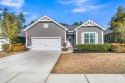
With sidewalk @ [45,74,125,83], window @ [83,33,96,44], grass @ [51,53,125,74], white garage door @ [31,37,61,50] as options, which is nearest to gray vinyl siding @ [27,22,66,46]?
white garage door @ [31,37,61,50]

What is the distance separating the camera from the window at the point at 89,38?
3569cm

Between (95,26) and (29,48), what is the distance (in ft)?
37.5

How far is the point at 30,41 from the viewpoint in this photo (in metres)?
36.4

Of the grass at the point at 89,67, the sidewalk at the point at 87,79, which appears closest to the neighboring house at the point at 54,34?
the grass at the point at 89,67

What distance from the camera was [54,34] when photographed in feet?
118

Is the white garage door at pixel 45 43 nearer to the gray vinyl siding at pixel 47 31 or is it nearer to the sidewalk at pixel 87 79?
the gray vinyl siding at pixel 47 31

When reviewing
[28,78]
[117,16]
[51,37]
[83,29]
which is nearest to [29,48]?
[51,37]

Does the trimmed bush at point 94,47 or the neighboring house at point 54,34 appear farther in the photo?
the neighboring house at point 54,34

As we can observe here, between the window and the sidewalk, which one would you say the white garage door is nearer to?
the window

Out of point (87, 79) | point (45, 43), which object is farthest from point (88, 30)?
point (87, 79)

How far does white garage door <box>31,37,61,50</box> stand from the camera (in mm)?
36344

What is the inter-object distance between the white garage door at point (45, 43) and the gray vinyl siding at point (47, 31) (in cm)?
68

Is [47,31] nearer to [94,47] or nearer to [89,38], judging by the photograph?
[89,38]

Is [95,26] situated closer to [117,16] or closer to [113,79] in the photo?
[117,16]
